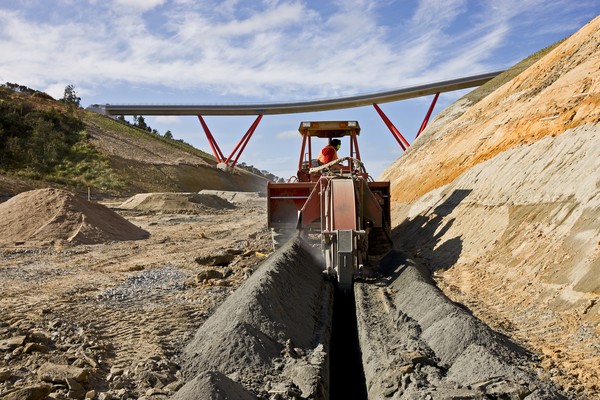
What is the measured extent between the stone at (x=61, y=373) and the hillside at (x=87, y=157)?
2506 cm

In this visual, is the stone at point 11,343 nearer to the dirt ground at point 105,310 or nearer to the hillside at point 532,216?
the dirt ground at point 105,310

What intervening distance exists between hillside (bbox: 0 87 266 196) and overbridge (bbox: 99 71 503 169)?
358 centimetres

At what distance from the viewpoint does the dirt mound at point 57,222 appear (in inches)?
565

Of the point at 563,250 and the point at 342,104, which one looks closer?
the point at 563,250

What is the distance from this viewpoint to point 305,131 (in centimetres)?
1318

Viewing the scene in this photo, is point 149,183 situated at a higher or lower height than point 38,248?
higher

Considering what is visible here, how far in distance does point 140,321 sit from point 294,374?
94.7 inches

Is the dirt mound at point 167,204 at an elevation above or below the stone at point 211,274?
above

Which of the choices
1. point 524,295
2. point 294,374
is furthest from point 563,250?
point 294,374

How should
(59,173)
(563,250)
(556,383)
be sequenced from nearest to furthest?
(556,383), (563,250), (59,173)

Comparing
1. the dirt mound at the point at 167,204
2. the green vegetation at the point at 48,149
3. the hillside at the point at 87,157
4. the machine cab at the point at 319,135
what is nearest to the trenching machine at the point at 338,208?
the machine cab at the point at 319,135

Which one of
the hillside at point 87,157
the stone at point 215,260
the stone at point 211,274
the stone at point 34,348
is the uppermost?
the hillside at point 87,157

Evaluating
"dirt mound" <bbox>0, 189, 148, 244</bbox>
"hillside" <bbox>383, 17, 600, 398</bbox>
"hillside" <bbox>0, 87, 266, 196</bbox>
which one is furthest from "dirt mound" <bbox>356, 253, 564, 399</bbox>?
"hillside" <bbox>0, 87, 266, 196</bbox>

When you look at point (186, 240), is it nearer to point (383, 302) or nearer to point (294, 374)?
point (383, 302)
